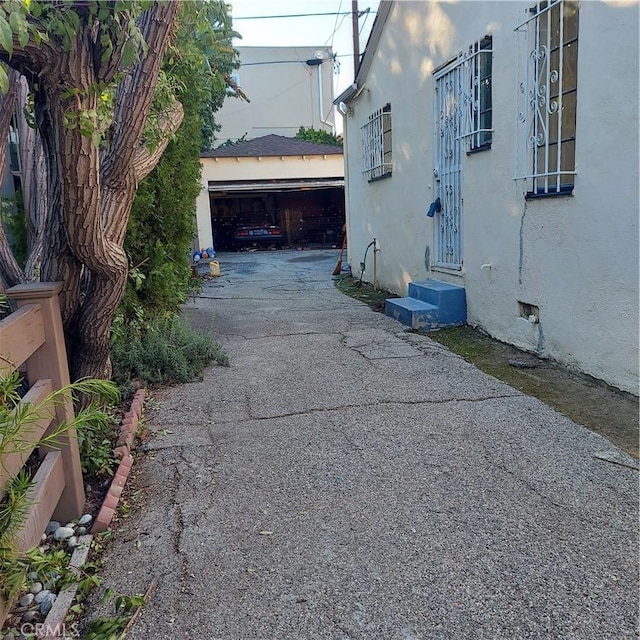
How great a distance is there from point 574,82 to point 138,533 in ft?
15.0

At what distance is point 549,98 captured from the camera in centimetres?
469

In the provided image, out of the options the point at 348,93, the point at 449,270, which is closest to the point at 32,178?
the point at 449,270

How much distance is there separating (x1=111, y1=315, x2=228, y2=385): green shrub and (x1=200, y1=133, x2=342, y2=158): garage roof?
15174 mm

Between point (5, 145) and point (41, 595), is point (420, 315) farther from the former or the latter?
point (41, 595)

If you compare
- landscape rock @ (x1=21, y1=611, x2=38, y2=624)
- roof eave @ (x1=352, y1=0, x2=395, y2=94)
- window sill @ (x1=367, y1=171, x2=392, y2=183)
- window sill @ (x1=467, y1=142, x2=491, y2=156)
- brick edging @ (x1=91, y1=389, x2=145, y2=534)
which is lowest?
landscape rock @ (x1=21, y1=611, x2=38, y2=624)

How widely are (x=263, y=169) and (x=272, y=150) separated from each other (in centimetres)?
116

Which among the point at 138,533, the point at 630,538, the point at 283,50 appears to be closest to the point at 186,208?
the point at 138,533

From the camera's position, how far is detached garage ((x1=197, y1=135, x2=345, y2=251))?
19.5 metres

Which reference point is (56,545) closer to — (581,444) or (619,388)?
(581,444)

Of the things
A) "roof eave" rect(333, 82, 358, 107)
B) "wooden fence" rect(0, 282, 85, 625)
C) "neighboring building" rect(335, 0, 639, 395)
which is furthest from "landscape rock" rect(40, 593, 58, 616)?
"roof eave" rect(333, 82, 358, 107)

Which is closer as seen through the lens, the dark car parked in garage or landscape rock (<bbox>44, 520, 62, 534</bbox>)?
landscape rock (<bbox>44, 520, 62, 534</bbox>)

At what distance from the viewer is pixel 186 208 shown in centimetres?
580

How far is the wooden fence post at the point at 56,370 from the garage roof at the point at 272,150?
17500 mm

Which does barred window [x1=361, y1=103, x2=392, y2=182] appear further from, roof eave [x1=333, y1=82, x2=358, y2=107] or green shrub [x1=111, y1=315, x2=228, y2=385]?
green shrub [x1=111, y1=315, x2=228, y2=385]
